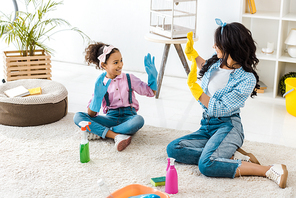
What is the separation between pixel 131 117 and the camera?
2.31 metres

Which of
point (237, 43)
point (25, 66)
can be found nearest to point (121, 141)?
point (237, 43)

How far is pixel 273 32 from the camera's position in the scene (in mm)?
3123

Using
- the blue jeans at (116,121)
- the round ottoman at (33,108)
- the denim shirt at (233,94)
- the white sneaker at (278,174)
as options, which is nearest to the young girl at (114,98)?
the blue jeans at (116,121)

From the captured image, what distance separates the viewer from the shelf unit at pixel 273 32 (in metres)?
2.88

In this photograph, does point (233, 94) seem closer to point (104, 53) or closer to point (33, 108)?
point (104, 53)

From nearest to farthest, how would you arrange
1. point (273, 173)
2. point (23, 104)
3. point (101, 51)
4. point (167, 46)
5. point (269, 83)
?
point (273, 173)
point (101, 51)
point (23, 104)
point (167, 46)
point (269, 83)

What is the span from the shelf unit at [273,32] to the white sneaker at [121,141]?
53.3 inches

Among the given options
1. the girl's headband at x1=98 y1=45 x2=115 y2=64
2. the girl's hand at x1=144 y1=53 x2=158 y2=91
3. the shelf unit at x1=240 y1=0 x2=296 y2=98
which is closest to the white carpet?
the girl's hand at x1=144 y1=53 x2=158 y2=91

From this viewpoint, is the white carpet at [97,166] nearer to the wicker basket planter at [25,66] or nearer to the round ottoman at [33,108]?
the round ottoman at [33,108]

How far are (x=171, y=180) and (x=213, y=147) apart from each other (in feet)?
1.00

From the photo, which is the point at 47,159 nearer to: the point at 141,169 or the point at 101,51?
the point at 141,169

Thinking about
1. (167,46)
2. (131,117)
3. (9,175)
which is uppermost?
(167,46)

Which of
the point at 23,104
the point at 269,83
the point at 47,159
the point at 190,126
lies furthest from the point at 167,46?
the point at 47,159

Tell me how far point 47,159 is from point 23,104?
528mm
